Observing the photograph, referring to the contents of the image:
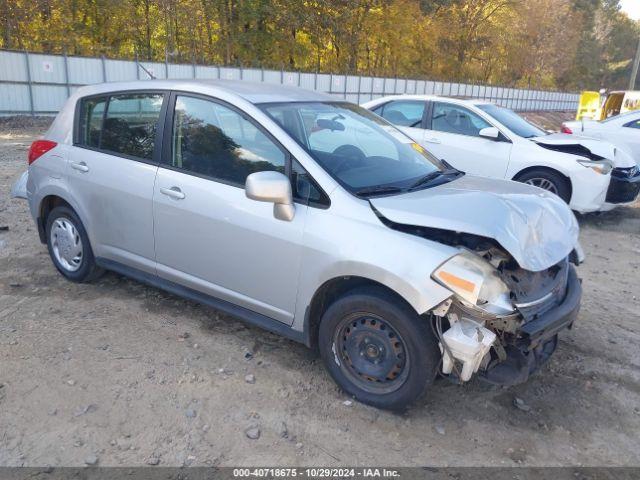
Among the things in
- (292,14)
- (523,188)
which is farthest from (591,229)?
(292,14)

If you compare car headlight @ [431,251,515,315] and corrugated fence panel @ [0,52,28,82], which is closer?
car headlight @ [431,251,515,315]

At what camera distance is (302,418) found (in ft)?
9.82

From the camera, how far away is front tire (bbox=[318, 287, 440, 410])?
2795 mm

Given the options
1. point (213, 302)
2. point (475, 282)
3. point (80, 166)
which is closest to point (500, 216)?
point (475, 282)

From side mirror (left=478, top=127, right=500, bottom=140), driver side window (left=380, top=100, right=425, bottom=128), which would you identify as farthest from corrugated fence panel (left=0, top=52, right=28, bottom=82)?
side mirror (left=478, top=127, right=500, bottom=140)

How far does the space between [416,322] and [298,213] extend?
3.10ft

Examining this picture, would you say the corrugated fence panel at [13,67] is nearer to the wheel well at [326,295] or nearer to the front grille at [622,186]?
the front grille at [622,186]

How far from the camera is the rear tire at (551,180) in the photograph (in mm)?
7168

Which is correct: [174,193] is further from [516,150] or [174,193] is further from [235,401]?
[516,150]

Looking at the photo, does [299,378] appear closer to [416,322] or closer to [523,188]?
[416,322]

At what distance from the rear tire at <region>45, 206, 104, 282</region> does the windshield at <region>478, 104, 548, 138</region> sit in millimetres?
5842

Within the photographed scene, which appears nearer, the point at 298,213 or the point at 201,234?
the point at 298,213

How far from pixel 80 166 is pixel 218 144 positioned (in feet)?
4.73

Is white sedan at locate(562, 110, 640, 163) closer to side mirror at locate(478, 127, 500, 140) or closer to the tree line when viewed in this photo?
side mirror at locate(478, 127, 500, 140)
